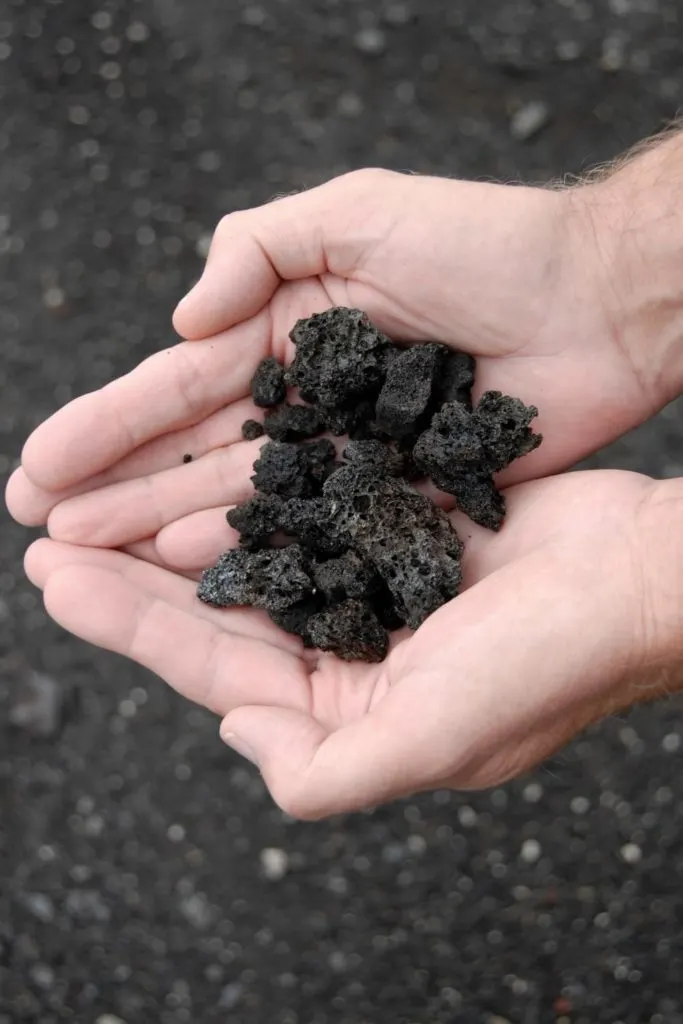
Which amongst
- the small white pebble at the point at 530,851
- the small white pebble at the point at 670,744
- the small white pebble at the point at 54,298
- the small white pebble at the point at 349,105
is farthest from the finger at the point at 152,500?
the small white pebble at the point at 349,105

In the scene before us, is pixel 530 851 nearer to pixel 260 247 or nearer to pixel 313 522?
pixel 313 522

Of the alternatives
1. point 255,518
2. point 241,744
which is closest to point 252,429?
point 255,518

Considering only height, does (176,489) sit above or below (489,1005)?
above

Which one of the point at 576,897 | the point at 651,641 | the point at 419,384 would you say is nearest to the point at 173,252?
the point at 419,384

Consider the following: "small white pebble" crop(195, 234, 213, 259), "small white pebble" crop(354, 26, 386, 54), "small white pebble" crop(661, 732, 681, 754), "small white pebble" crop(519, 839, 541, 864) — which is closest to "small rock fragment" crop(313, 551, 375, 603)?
"small white pebble" crop(519, 839, 541, 864)

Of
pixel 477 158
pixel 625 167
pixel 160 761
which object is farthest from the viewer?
pixel 477 158

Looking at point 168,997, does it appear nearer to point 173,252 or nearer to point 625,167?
point 173,252

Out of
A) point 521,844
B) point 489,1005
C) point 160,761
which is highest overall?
point 160,761
